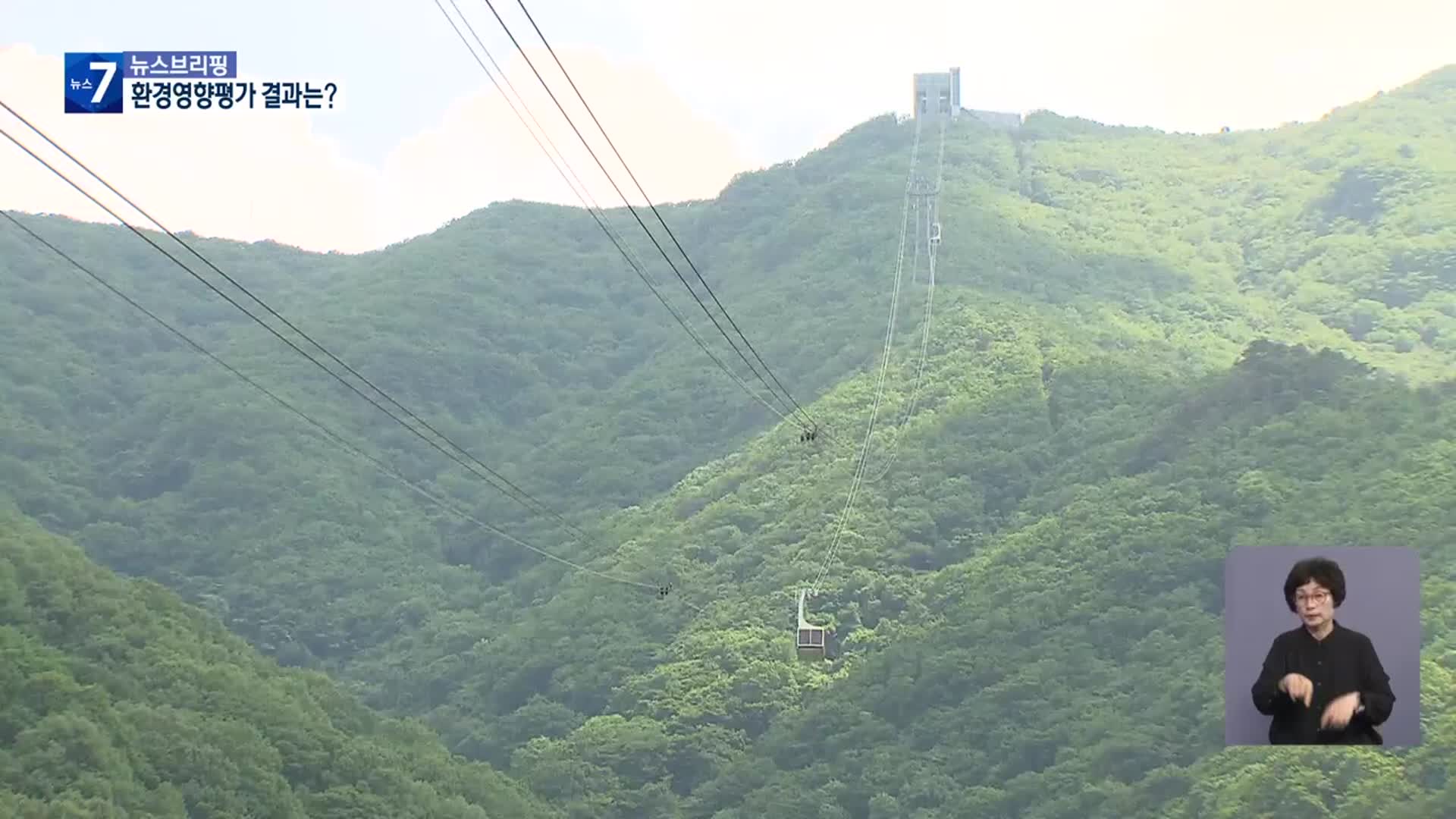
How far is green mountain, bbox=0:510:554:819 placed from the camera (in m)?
30.3

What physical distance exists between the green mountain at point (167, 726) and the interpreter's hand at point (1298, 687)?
18453 millimetres

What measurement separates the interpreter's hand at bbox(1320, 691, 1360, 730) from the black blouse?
4cm

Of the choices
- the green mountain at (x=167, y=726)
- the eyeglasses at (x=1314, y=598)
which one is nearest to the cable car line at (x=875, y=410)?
the green mountain at (x=167, y=726)

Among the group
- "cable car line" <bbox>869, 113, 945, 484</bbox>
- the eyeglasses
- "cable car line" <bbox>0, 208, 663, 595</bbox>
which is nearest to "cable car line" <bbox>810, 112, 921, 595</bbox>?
"cable car line" <bbox>869, 113, 945, 484</bbox>

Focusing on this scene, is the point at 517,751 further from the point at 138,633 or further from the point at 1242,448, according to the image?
the point at 1242,448

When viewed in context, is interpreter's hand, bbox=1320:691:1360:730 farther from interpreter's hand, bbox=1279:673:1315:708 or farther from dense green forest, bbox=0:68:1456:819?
dense green forest, bbox=0:68:1456:819

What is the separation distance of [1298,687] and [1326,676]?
314 millimetres

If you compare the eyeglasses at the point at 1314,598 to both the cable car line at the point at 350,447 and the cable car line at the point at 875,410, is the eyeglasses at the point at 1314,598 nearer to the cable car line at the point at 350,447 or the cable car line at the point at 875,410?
the cable car line at the point at 875,410

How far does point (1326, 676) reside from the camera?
19.1 meters

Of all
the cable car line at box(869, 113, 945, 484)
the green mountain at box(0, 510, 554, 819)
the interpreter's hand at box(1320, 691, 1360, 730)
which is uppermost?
the cable car line at box(869, 113, 945, 484)

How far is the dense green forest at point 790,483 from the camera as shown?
39.2 meters

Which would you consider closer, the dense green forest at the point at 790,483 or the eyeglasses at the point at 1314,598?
the eyeglasses at the point at 1314,598

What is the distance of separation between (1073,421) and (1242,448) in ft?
25.2

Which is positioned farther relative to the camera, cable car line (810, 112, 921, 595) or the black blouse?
cable car line (810, 112, 921, 595)
